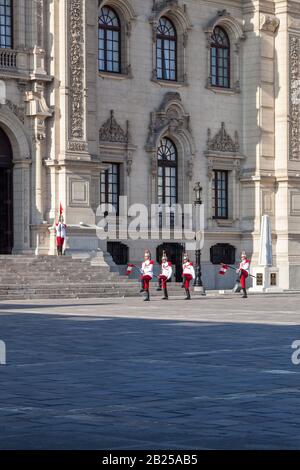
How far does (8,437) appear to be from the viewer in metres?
9.71

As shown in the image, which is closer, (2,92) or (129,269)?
(2,92)

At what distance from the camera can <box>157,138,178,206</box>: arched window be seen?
52000mm

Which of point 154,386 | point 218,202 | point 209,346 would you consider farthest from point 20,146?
point 154,386

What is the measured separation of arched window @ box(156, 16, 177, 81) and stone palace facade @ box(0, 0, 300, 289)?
56 millimetres

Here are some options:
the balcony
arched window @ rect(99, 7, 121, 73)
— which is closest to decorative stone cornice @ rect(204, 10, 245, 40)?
arched window @ rect(99, 7, 121, 73)

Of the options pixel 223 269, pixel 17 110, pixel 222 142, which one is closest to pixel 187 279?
pixel 223 269

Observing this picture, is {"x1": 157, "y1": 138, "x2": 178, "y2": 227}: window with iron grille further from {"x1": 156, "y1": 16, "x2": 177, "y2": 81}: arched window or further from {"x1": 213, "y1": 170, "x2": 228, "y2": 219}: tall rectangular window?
{"x1": 156, "y1": 16, "x2": 177, "y2": 81}: arched window

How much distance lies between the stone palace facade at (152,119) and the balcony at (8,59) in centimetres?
5

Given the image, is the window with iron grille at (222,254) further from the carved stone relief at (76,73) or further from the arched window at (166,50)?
the carved stone relief at (76,73)

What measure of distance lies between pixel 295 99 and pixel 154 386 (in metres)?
42.7

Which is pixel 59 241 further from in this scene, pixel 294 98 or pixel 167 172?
pixel 294 98

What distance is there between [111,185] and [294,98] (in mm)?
10186

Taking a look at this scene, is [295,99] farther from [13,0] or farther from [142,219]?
[13,0]

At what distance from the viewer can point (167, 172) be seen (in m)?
52.4
